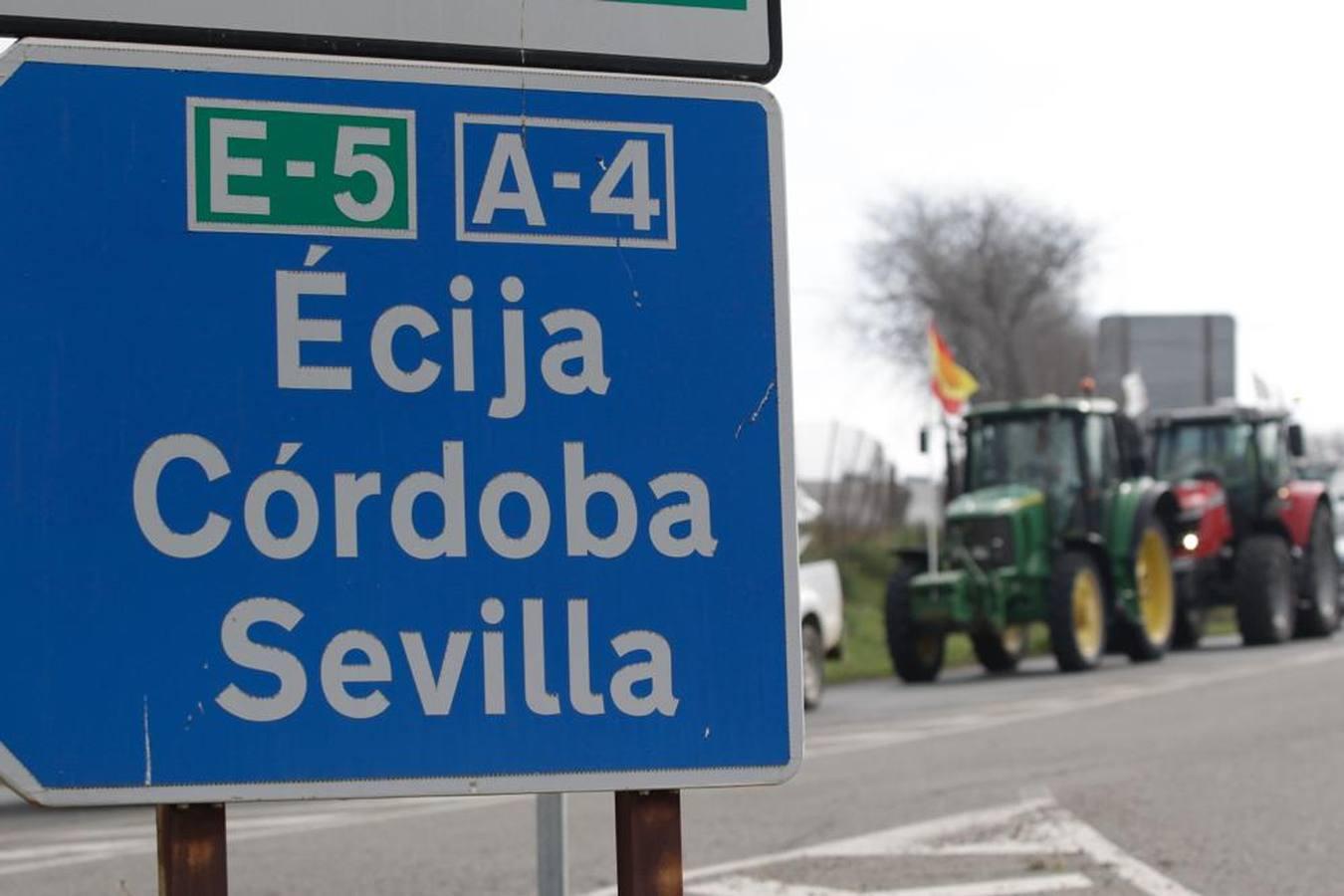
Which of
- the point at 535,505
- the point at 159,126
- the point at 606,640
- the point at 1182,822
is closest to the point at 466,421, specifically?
the point at 535,505

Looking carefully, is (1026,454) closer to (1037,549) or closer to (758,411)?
(1037,549)

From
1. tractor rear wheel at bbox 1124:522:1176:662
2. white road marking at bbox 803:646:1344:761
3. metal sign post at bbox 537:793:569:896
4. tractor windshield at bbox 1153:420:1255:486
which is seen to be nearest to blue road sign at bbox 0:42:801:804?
metal sign post at bbox 537:793:569:896

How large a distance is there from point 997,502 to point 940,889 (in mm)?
13231

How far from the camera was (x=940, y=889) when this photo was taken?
7098 mm

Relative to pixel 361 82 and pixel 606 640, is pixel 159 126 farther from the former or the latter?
pixel 606 640

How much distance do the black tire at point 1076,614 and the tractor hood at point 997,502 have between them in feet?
2.02

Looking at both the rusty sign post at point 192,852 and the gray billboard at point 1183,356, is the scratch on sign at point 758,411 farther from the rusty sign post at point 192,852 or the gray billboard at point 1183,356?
the gray billboard at point 1183,356

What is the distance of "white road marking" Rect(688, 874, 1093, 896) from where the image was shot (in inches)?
276

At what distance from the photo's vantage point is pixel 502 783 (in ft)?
7.21

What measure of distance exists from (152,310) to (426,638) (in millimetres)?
427

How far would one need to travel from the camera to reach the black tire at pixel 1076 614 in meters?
19.5

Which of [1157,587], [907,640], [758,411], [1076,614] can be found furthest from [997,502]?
[758,411]

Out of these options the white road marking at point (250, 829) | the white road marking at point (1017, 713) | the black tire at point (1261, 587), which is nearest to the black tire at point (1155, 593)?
the black tire at point (1261, 587)

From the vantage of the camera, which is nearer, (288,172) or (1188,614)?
(288,172)
